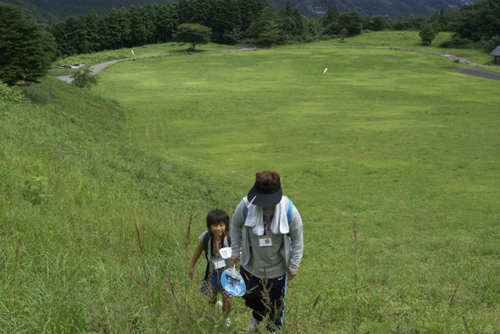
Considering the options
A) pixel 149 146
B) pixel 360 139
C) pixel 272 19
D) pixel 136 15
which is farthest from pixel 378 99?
pixel 136 15

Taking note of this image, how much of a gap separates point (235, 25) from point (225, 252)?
346ft

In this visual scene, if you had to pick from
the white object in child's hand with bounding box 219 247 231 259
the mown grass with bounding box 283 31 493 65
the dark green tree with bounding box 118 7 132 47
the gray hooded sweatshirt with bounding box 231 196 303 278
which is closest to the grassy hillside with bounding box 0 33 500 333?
the white object in child's hand with bounding box 219 247 231 259

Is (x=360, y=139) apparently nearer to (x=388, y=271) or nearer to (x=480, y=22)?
(x=388, y=271)

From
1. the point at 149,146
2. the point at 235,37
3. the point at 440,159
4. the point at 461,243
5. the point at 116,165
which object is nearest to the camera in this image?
the point at 461,243

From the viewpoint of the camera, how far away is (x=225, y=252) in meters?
4.00

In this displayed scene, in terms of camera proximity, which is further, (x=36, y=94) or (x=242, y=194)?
(x=36, y=94)

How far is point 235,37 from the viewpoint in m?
101

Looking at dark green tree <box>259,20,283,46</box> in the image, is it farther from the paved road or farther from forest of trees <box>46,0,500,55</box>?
the paved road

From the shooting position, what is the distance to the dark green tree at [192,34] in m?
87.9

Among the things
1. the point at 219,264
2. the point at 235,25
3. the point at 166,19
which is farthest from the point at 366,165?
the point at 166,19

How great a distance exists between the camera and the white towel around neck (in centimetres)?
372

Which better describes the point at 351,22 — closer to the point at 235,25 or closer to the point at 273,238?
the point at 235,25

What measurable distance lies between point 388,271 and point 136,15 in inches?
4098

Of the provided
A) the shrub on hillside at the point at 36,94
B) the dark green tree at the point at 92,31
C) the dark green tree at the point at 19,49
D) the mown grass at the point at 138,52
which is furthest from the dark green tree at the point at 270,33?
the dark green tree at the point at 19,49
